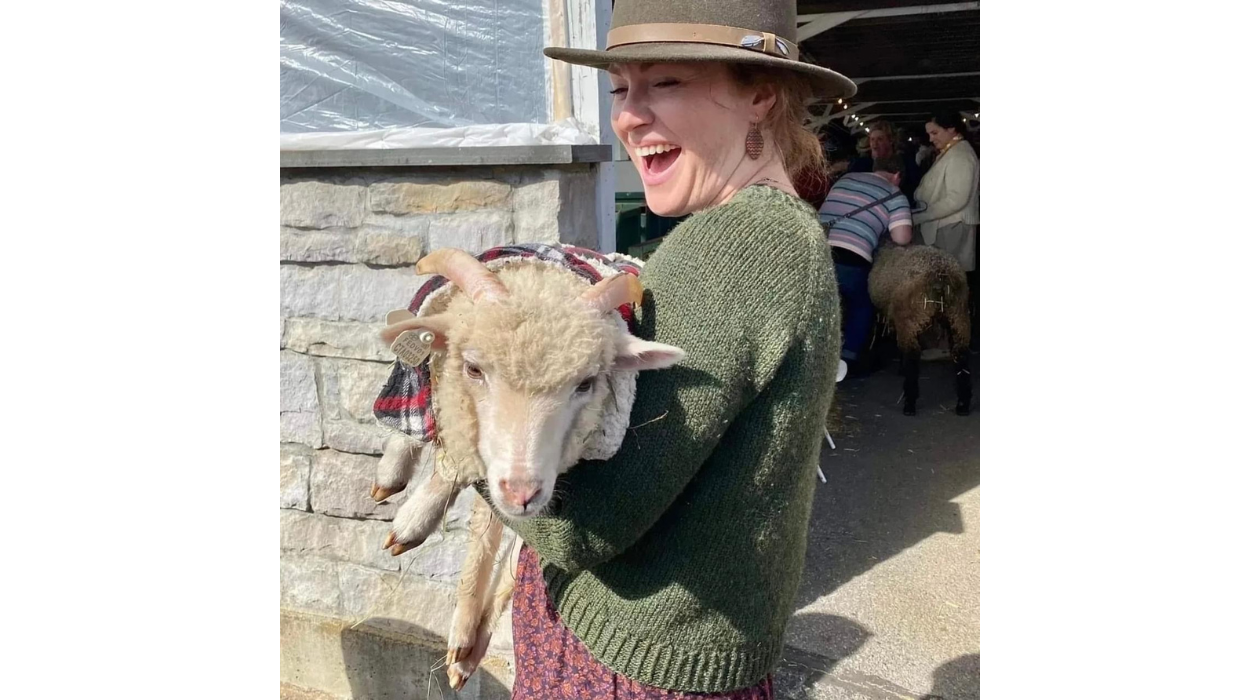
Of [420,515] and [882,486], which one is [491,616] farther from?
[882,486]

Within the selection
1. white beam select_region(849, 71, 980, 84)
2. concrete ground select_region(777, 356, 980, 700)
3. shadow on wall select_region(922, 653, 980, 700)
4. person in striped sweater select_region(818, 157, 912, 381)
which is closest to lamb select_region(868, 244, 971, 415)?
person in striped sweater select_region(818, 157, 912, 381)

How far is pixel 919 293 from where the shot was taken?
18.8 ft

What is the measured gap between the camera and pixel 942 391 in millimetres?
6895

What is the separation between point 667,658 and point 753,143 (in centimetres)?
91

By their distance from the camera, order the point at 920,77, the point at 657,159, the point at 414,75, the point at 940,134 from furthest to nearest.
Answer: the point at 920,77
the point at 940,134
the point at 414,75
the point at 657,159

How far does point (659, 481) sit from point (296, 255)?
8.48ft

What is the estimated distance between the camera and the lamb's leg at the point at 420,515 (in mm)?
1593

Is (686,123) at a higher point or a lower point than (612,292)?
higher

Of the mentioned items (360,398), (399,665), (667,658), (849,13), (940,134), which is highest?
(849,13)

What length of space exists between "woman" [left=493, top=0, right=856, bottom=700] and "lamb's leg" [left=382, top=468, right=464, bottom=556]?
225mm

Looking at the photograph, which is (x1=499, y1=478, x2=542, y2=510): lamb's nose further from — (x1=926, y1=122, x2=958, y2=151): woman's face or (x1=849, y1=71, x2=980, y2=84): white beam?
(x1=849, y1=71, x2=980, y2=84): white beam

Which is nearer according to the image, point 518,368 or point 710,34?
point 518,368

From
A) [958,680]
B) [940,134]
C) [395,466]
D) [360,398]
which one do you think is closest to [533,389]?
[395,466]

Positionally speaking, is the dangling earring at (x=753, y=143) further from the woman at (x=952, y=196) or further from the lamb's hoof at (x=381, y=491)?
the woman at (x=952, y=196)
